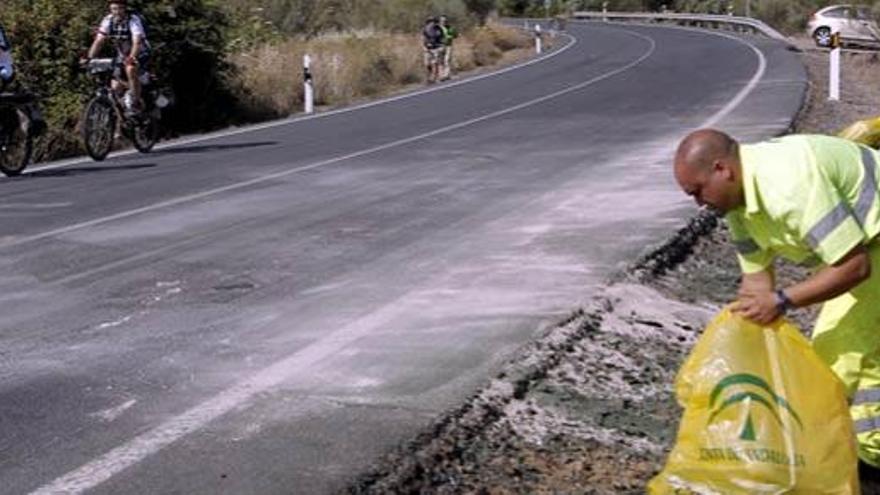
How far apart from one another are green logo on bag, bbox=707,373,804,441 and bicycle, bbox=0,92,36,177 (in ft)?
38.2

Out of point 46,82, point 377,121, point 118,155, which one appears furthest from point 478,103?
point 118,155

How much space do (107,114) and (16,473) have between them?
38.5ft

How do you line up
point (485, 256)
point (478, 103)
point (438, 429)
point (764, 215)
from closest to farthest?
point (764, 215) → point (438, 429) → point (485, 256) → point (478, 103)

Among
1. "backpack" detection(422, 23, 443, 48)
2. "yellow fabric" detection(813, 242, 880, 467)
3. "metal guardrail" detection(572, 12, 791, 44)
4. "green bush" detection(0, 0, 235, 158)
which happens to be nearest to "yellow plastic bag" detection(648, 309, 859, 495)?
"yellow fabric" detection(813, 242, 880, 467)

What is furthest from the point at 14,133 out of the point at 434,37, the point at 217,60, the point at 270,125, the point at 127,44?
the point at 434,37

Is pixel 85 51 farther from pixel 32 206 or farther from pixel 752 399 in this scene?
pixel 752 399

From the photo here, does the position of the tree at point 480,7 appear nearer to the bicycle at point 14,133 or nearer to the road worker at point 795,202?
the bicycle at point 14,133

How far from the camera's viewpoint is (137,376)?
641cm

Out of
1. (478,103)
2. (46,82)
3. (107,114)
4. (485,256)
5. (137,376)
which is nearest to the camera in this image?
(137,376)

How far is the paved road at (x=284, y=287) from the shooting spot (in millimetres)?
5480

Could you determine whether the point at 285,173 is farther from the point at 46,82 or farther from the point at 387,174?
A: the point at 46,82

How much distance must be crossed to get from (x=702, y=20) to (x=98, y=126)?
53854mm

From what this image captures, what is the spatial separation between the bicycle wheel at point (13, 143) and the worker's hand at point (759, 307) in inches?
453

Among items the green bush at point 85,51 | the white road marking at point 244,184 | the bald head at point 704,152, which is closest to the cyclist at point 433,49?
the green bush at point 85,51
